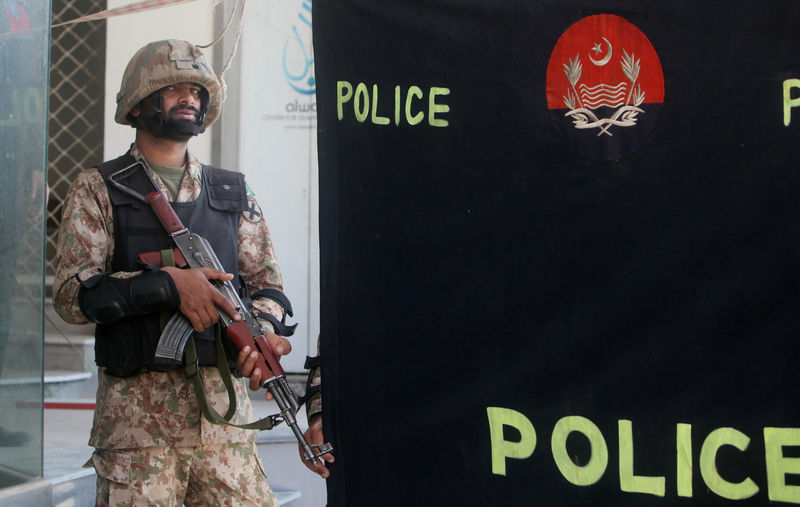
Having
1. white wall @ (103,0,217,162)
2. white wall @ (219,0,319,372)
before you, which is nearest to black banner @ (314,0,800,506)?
white wall @ (219,0,319,372)

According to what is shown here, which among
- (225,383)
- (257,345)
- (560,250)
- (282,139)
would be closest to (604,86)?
(560,250)

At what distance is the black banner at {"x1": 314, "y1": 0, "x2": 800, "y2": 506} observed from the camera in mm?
1496

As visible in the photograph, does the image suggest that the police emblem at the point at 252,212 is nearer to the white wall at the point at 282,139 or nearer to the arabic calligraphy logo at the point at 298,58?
the white wall at the point at 282,139

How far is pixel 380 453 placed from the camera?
5.87 feet

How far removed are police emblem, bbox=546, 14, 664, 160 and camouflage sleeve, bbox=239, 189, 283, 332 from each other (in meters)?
1.20

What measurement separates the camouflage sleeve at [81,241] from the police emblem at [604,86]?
1252 mm

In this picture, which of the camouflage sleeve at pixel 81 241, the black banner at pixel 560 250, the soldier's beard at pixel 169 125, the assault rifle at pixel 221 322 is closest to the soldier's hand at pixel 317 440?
the black banner at pixel 560 250

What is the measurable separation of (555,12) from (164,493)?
1.51 metres

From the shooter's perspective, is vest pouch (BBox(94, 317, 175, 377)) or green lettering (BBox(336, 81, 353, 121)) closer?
green lettering (BBox(336, 81, 353, 121))

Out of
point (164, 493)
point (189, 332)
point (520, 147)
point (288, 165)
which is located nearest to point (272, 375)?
point (189, 332)

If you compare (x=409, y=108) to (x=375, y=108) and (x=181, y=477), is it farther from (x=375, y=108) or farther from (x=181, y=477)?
(x=181, y=477)

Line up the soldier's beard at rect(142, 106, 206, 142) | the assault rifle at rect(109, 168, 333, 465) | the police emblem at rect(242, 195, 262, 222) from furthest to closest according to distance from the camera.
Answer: the police emblem at rect(242, 195, 262, 222) → the soldier's beard at rect(142, 106, 206, 142) → the assault rifle at rect(109, 168, 333, 465)

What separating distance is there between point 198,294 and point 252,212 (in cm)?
40

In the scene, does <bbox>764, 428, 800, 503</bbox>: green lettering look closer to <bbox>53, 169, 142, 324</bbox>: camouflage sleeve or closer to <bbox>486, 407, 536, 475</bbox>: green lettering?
<bbox>486, 407, 536, 475</bbox>: green lettering
